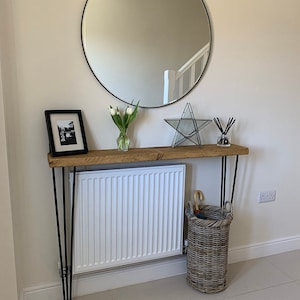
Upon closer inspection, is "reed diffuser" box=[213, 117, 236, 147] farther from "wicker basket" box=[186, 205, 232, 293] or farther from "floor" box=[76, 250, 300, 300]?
"floor" box=[76, 250, 300, 300]

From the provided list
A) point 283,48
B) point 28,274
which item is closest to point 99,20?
point 283,48

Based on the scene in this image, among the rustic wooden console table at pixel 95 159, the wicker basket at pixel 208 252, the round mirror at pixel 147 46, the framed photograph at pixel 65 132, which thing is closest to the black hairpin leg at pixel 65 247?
the rustic wooden console table at pixel 95 159

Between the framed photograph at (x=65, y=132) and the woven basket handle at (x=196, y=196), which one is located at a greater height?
the framed photograph at (x=65, y=132)

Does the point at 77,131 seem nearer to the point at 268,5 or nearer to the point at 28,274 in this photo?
the point at 28,274

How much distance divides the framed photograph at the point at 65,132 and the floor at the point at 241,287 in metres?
1.01

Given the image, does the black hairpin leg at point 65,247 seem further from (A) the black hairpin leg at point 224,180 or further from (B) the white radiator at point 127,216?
(A) the black hairpin leg at point 224,180

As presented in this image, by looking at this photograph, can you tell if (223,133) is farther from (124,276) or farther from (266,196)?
(124,276)

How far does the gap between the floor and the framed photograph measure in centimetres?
101

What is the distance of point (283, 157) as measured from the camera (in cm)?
268

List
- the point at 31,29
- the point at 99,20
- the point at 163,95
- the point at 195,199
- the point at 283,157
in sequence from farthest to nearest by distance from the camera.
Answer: the point at 283,157, the point at 195,199, the point at 163,95, the point at 99,20, the point at 31,29

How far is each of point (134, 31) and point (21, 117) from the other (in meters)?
0.85

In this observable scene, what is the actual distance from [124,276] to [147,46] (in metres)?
1.54

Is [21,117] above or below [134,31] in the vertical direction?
below

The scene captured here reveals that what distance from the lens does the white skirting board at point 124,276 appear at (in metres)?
2.13
